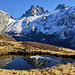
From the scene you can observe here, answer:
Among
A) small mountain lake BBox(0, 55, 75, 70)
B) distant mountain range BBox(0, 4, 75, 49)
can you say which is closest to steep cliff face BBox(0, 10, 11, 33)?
distant mountain range BBox(0, 4, 75, 49)

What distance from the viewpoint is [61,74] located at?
402 inches

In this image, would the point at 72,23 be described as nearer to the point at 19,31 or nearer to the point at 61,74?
the point at 19,31

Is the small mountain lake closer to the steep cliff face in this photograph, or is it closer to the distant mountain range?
the distant mountain range

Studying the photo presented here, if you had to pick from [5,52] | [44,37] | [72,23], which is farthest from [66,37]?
[5,52]

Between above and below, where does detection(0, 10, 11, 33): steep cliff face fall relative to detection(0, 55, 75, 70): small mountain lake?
above

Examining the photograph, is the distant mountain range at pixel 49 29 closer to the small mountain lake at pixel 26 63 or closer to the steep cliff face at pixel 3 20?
the steep cliff face at pixel 3 20

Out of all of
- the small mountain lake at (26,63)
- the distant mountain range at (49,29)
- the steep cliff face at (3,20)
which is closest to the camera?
the small mountain lake at (26,63)

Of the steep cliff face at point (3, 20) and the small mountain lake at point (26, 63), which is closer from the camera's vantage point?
the small mountain lake at point (26, 63)

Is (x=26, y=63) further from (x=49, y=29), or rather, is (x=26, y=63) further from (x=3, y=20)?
(x=3, y=20)

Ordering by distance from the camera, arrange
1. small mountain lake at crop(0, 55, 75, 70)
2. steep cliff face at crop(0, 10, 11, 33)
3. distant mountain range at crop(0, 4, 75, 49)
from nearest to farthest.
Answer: small mountain lake at crop(0, 55, 75, 70)
distant mountain range at crop(0, 4, 75, 49)
steep cliff face at crop(0, 10, 11, 33)

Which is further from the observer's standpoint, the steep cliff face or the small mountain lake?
the steep cliff face

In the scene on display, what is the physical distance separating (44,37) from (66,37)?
913 inches

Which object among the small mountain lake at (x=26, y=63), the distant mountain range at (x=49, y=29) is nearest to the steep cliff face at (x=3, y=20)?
the distant mountain range at (x=49, y=29)

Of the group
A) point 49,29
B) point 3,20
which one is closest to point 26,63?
point 49,29
